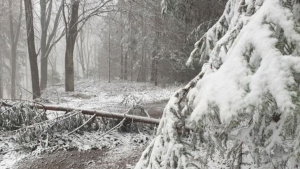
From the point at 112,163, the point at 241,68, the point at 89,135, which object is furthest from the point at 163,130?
the point at 89,135

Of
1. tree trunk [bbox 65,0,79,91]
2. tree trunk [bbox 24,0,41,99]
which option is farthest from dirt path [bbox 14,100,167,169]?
tree trunk [bbox 65,0,79,91]

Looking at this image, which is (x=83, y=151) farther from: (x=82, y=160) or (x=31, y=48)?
(x=31, y=48)

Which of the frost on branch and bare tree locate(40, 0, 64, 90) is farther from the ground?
bare tree locate(40, 0, 64, 90)

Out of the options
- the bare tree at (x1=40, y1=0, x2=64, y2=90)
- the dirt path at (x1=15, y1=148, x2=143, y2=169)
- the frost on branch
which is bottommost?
the dirt path at (x1=15, y1=148, x2=143, y2=169)

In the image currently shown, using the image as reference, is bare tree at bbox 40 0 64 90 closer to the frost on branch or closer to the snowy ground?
the snowy ground

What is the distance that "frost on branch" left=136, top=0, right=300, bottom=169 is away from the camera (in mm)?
1324

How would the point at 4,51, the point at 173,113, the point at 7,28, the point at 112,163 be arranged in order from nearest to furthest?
the point at 173,113 → the point at 112,163 → the point at 7,28 → the point at 4,51

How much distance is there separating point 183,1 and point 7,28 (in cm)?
2223

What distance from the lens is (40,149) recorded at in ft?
15.8

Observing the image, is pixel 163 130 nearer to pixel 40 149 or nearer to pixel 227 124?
pixel 227 124

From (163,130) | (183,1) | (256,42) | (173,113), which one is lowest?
(163,130)

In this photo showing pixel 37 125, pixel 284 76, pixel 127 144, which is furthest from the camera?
pixel 127 144

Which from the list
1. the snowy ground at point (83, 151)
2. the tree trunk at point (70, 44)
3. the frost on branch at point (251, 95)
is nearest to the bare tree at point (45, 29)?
the tree trunk at point (70, 44)

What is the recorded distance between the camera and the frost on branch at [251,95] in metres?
1.32
